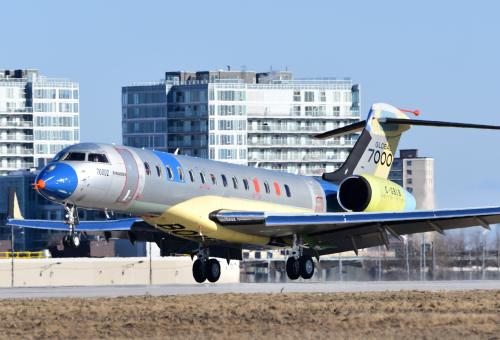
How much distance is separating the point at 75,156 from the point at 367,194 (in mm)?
12262

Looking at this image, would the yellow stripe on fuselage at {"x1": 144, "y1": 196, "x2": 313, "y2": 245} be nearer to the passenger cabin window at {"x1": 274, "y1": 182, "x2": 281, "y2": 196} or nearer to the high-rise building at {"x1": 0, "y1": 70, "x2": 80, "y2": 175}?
the passenger cabin window at {"x1": 274, "y1": 182, "x2": 281, "y2": 196}

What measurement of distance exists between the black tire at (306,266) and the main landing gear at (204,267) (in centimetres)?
277

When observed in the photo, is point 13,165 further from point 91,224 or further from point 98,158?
point 98,158

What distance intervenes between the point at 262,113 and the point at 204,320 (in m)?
142

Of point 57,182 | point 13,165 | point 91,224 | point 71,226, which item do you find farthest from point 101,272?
point 13,165

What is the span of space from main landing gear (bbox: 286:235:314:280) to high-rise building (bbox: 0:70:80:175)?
13180 cm

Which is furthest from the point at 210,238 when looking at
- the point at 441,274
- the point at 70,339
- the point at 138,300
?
the point at 441,274

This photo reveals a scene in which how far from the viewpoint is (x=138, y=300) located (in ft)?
143

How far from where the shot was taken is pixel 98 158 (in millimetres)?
44406

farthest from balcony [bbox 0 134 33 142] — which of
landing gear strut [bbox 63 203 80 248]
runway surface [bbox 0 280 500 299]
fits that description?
landing gear strut [bbox 63 203 80 248]

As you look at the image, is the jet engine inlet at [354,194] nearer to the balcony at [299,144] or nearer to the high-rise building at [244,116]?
the high-rise building at [244,116]

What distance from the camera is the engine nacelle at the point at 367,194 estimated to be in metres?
52.4

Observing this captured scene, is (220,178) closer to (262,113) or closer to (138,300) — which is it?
(138,300)

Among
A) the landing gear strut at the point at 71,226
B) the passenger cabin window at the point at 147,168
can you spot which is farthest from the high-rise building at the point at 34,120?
the landing gear strut at the point at 71,226
